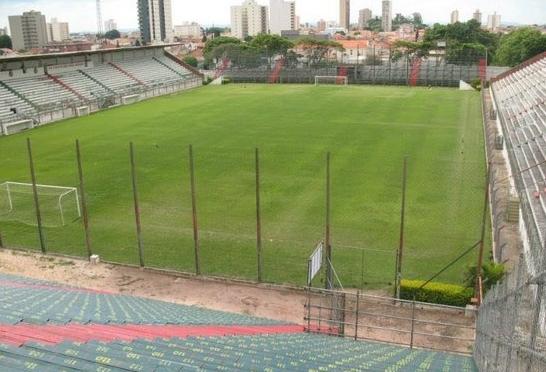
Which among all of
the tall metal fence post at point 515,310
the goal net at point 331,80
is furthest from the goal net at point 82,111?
the tall metal fence post at point 515,310

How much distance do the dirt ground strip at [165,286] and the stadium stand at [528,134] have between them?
5565 millimetres

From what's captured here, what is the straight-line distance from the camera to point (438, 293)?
12.9m

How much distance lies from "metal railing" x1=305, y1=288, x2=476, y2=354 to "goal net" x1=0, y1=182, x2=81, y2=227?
9.91 m

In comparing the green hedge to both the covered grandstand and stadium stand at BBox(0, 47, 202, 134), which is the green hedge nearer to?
the covered grandstand

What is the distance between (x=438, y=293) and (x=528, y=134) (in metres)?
14.9

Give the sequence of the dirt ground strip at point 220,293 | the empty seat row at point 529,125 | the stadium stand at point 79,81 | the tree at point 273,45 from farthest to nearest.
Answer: the tree at point 273,45 → the stadium stand at point 79,81 → the empty seat row at point 529,125 → the dirt ground strip at point 220,293

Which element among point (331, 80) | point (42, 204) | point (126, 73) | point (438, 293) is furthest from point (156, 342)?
point (331, 80)

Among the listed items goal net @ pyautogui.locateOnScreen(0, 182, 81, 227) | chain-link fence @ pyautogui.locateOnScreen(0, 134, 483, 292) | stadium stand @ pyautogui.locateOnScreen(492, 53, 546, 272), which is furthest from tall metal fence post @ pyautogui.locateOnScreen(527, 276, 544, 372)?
→ goal net @ pyautogui.locateOnScreen(0, 182, 81, 227)

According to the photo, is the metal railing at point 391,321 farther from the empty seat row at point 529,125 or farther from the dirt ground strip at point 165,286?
the empty seat row at point 529,125

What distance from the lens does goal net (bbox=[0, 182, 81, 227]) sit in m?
18.8

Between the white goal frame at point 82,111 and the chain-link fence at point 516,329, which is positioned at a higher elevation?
the chain-link fence at point 516,329

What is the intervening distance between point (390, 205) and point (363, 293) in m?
6.66

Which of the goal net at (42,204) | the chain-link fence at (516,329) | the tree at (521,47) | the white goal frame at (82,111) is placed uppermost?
the tree at (521,47)

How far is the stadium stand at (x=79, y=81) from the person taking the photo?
39562mm
